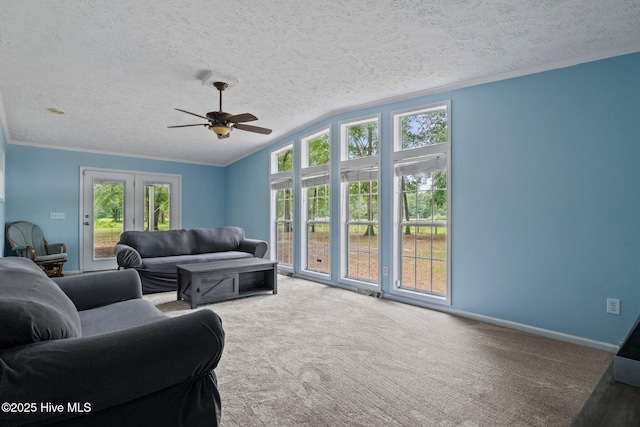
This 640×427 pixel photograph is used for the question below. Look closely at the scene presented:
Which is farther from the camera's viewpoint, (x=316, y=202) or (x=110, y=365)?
(x=316, y=202)

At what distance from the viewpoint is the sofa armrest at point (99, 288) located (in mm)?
2238

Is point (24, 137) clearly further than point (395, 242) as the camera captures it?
Yes

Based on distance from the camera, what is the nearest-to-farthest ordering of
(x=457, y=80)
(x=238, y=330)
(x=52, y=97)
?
1. (x=238, y=330)
2. (x=457, y=80)
3. (x=52, y=97)

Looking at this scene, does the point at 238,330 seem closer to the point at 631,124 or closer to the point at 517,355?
the point at 517,355

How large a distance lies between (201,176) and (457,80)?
607cm

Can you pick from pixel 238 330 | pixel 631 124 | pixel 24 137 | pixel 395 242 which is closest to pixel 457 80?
pixel 631 124

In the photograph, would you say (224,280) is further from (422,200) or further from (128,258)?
(422,200)

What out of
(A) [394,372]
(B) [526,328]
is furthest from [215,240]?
(B) [526,328]

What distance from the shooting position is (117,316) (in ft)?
6.63

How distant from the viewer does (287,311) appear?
3691mm

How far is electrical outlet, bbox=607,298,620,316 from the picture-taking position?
104 inches

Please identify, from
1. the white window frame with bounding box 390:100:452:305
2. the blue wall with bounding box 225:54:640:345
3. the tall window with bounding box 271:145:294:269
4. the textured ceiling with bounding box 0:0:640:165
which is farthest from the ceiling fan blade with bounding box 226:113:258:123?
the tall window with bounding box 271:145:294:269

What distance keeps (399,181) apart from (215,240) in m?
3.26

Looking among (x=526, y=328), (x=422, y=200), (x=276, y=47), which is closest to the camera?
(x=276, y=47)
